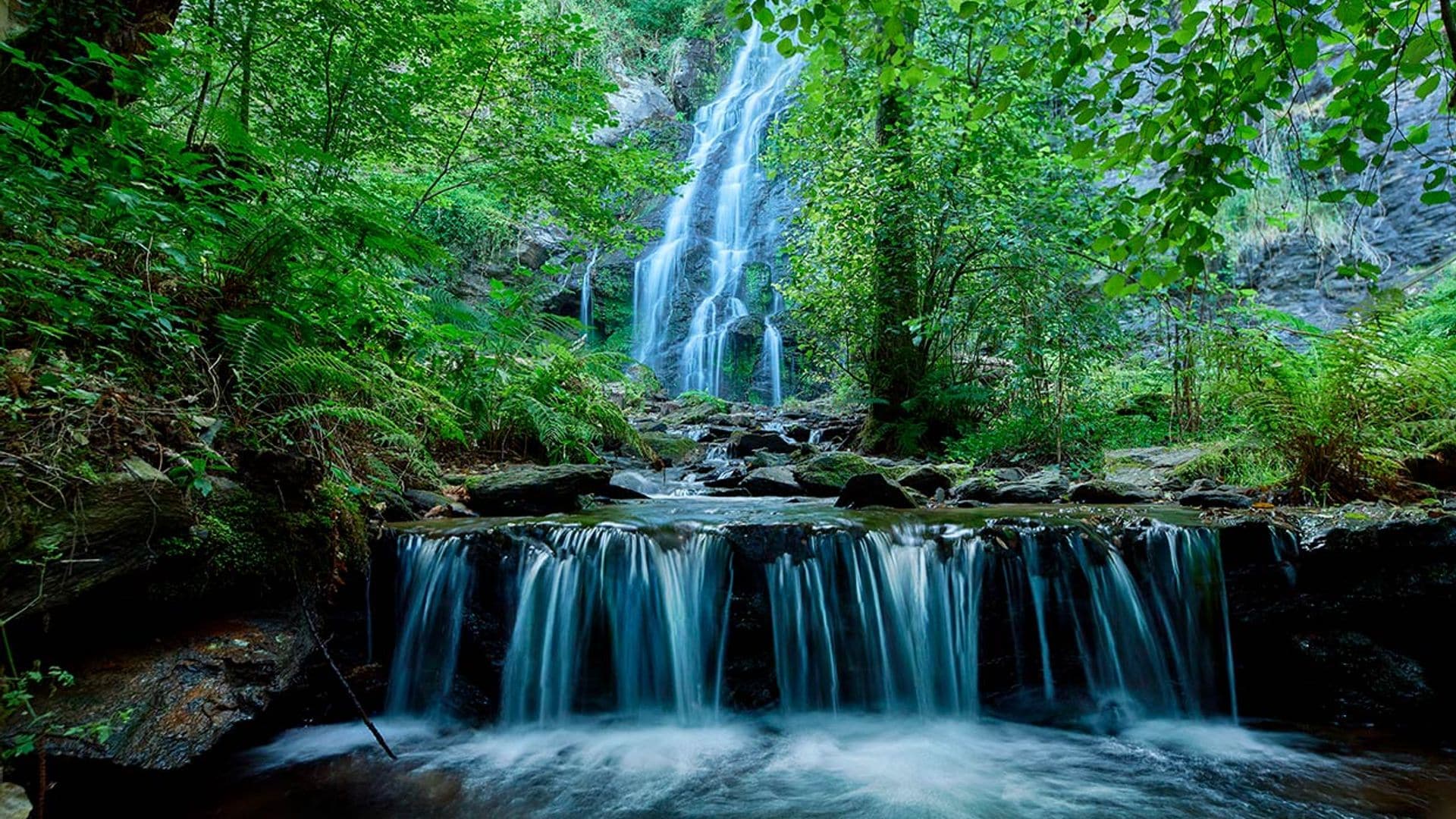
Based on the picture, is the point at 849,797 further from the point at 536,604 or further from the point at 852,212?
the point at 852,212

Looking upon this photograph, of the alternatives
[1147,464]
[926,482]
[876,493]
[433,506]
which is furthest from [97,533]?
[1147,464]

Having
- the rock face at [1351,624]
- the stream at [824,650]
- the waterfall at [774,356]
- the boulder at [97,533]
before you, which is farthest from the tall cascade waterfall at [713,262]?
the boulder at [97,533]

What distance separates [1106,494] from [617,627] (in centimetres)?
412

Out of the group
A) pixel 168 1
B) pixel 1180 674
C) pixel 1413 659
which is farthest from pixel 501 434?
pixel 1413 659

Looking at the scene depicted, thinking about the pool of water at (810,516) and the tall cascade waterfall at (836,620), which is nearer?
the tall cascade waterfall at (836,620)

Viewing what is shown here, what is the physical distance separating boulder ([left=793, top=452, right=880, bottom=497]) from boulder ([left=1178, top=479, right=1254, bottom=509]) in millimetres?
2486

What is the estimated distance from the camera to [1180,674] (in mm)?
4070

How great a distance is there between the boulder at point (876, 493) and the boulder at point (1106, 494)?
145 cm

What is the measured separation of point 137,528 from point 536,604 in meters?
2.01

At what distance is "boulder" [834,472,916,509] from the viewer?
17.2 ft

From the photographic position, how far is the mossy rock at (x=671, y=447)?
29.7 feet

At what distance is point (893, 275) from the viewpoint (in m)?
8.66

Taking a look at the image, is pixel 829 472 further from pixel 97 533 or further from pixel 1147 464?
pixel 97 533

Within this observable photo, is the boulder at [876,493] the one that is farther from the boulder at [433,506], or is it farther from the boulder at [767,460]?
the boulder at [433,506]
